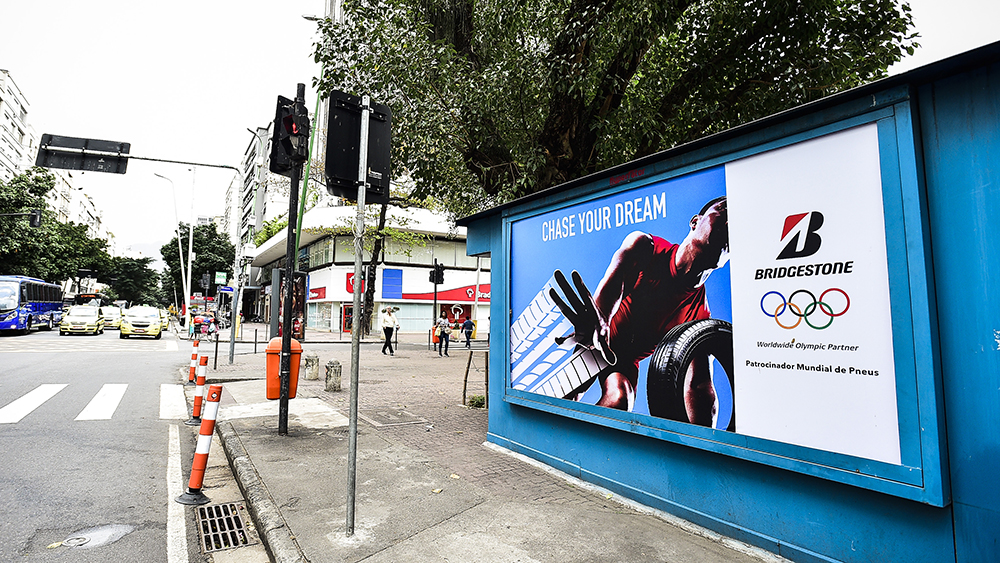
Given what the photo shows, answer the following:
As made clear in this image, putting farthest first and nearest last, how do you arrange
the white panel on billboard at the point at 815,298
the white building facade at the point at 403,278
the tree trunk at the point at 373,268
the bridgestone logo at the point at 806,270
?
1. the white building facade at the point at 403,278
2. the tree trunk at the point at 373,268
3. the bridgestone logo at the point at 806,270
4. the white panel on billboard at the point at 815,298

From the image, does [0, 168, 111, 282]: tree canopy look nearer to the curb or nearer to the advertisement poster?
the curb

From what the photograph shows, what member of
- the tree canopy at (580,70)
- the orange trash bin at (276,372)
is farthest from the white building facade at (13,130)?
the orange trash bin at (276,372)

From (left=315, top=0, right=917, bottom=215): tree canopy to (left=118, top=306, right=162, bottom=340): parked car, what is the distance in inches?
893

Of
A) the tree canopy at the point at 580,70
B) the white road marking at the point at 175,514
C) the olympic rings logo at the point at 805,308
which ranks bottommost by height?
the white road marking at the point at 175,514

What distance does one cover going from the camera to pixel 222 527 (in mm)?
4281

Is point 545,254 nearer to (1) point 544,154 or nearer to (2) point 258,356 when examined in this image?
(1) point 544,154

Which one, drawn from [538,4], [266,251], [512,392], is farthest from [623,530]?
[266,251]

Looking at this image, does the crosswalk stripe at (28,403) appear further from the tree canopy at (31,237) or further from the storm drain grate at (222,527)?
the tree canopy at (31,237)

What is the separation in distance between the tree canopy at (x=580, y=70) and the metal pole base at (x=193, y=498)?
5.25 meters

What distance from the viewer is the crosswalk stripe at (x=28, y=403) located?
764 centimetres

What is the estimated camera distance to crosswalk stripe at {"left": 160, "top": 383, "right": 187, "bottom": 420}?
8398 millimetres

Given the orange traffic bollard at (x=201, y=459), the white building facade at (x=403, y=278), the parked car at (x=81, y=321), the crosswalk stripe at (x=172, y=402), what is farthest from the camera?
the white building facade at (x=403, y=278)

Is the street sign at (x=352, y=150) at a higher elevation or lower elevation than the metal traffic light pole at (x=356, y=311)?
higher

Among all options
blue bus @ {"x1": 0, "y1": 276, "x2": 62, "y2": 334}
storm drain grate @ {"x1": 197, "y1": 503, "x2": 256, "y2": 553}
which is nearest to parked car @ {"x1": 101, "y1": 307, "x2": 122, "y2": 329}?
blue bus @ {"x1": 0, "y1": 276, "x2": 62, "y2": 334}
